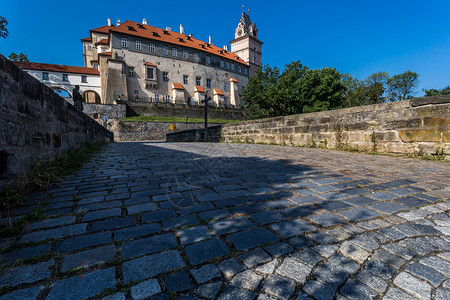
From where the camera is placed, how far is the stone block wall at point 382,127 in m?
4.36

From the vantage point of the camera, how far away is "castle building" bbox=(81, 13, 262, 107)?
121 ft

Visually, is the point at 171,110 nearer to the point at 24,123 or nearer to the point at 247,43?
the point at 24,123

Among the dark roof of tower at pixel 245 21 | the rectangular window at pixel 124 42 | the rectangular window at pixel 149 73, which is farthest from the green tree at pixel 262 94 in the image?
the dark roof of tower at pixel 245 21

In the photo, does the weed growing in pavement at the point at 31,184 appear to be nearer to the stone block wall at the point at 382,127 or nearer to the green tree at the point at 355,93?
the stone block wall at the point at 382,127

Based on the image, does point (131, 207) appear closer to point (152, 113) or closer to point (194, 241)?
point (194, 241)

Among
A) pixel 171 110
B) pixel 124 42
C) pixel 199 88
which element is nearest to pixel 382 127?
pixel 171 110

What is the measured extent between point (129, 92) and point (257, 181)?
4122 cm

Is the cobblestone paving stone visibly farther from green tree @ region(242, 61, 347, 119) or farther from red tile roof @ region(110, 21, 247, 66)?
red tile roof @ region(110, 21, 247, 66)

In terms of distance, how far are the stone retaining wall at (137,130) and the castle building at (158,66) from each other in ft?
26.4

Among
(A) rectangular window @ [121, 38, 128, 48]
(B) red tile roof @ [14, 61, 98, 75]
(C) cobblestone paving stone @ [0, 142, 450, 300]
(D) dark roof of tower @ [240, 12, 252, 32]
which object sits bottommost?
(C) cobblestone paving stone @ [0, 142, 450, 300]

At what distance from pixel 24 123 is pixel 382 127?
23.0 ft

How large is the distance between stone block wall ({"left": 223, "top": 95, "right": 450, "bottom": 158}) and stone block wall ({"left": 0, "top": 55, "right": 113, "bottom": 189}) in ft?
22.9

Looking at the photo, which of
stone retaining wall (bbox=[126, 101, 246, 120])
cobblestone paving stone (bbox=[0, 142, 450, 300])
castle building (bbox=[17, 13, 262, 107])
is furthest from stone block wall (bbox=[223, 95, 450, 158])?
castle building (bbox=[17, 13, 262, 107])

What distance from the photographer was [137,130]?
2847 cm
